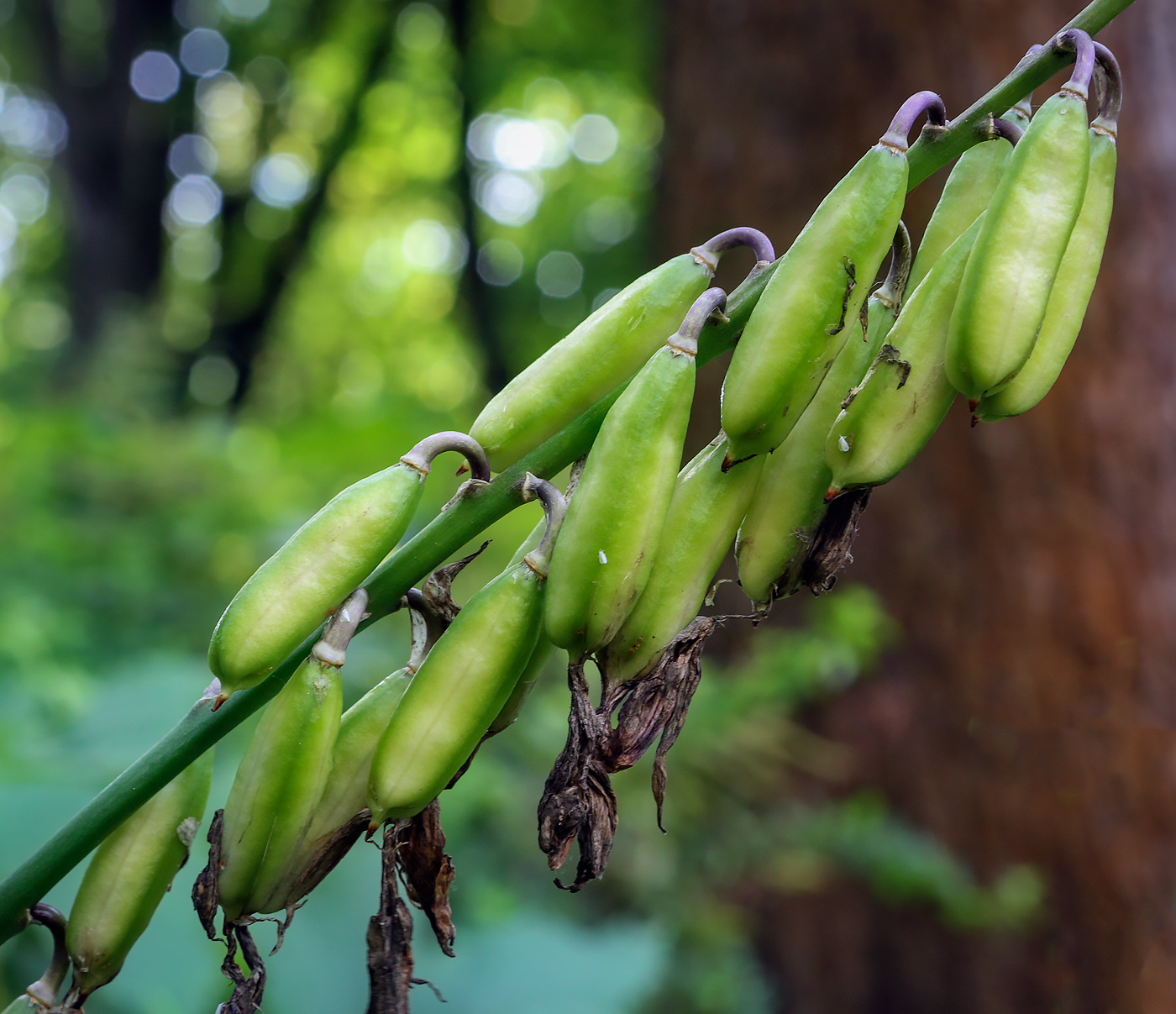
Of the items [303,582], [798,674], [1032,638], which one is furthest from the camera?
[1032,638]

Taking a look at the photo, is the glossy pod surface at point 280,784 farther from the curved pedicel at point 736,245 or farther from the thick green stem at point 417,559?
the curved pedicel at point 736,245

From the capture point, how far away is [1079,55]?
805 mm

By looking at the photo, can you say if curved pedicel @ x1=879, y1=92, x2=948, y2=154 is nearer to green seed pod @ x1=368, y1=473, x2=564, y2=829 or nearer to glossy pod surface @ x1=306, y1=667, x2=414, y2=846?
green seed pod @ x1=368, y1=473, x2=564, y2=829

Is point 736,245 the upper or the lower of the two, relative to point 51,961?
upper

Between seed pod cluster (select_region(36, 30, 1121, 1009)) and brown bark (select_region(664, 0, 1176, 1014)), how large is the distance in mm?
2780

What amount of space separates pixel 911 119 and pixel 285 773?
2.39 ft

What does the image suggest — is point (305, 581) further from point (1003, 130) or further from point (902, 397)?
point (1003, 130)

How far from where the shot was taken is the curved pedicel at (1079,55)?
0.79 meters

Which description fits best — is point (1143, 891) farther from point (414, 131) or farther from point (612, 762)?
point (414, 131)

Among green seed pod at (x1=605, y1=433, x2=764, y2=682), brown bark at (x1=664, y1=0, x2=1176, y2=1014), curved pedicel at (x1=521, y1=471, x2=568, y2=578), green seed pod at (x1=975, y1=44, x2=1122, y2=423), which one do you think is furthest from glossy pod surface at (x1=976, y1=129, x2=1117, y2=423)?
brown bark at (x1=664, y1=0, x2=1176, y2=1014)

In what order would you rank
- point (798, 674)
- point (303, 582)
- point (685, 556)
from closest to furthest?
point (303, 582) < point (685, 556) < point (798, 674)

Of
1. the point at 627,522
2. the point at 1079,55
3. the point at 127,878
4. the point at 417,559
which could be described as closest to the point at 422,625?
the point at 417,559

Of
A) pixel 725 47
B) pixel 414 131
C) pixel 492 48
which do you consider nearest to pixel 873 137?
pixel 725 47

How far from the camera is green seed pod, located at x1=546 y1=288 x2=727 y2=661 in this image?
782 mm
